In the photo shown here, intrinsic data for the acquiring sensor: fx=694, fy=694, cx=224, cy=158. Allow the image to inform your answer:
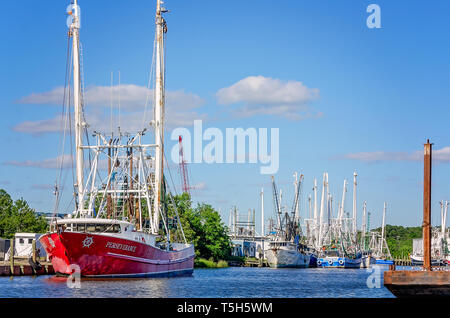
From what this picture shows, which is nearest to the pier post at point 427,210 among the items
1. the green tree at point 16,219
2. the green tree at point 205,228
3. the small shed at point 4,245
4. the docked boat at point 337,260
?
the small shed at point 4,245

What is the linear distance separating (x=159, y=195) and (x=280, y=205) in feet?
315

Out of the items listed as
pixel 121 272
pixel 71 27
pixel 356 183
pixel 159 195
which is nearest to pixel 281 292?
pixel 121 272

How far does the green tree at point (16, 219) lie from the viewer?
113188mm

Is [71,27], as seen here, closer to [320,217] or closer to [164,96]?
[164,96]

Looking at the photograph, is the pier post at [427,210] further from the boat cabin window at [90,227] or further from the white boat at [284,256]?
the white boat at [284,256]

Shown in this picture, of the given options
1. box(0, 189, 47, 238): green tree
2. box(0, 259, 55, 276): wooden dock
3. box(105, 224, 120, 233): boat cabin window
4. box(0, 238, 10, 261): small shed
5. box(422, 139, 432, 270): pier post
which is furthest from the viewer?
box(0, 189, 47, 238): green tree

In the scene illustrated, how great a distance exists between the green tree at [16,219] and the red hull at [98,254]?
44041 mm

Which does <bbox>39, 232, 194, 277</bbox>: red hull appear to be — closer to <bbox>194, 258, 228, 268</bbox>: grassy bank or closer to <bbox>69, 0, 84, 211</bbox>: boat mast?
<bbox>69, 0, 84, 211</bbox>: boat mast

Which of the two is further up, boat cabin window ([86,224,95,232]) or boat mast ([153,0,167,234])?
boat mast ([153,0,167,234])

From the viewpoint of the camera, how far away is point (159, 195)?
85.5 m

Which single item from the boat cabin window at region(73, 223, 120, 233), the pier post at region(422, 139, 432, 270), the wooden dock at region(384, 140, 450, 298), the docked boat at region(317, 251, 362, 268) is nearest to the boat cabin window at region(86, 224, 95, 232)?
the boat cabin window at region(73, 223, 120, 233)

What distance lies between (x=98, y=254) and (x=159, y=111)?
25511mm

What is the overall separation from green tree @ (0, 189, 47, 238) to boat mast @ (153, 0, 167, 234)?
120 feet

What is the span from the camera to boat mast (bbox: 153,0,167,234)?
85.7 meters
